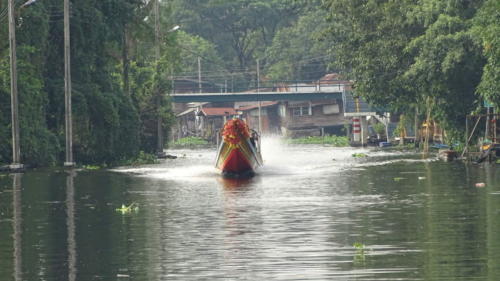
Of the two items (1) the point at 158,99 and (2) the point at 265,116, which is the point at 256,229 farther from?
(2) the point at 265,116

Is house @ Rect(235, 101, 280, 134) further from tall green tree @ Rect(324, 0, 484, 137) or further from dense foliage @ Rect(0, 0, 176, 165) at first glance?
dense foliage @ Rect(0, 0, 176, 165)

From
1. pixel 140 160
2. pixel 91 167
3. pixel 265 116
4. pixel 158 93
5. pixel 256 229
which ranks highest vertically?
pixel 265 116

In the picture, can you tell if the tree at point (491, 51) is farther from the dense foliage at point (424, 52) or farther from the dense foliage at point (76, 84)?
the dense foliage at point (76, 84)

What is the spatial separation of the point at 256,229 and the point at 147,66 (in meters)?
65.8

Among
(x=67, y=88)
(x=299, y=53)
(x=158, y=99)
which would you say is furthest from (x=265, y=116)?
(x=67, y=88)

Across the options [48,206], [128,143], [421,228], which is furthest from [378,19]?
[421,228]

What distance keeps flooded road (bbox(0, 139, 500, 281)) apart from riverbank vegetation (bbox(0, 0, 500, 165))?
34.1 ft

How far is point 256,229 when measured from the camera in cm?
2814

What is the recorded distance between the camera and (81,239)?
2678cm

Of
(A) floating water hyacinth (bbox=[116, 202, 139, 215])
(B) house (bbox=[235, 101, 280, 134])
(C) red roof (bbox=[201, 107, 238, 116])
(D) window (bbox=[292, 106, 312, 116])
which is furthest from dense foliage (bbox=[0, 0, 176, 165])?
(B) house (bbox=[235, 101, 280, 134])

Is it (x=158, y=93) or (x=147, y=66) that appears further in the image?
(x=147, y=66)

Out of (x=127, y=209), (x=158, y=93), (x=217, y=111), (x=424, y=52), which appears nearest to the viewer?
(x=127, y=209)

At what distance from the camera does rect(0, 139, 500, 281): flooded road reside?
2088 centimetres

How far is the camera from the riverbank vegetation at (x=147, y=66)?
61156mm
